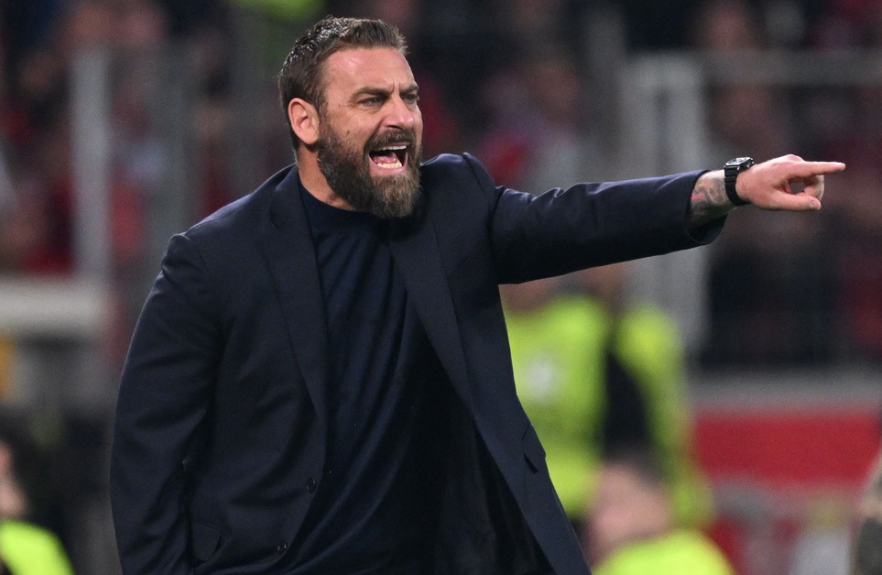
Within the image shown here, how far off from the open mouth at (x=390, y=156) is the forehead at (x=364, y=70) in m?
0.13

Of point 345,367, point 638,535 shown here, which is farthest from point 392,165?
point 638,535

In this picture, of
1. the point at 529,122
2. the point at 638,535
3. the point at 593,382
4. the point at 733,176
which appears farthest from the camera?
the point at 529,122

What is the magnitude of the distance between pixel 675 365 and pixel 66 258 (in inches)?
116

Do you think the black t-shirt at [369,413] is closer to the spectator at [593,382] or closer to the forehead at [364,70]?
the forehead at [364,70]

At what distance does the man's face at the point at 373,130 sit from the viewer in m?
3.40

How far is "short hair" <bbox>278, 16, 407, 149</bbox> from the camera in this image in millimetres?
3447

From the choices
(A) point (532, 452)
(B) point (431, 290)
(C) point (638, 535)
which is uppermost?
(B) point (431, 290)

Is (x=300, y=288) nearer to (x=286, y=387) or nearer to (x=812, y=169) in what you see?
(x=286, y=387)

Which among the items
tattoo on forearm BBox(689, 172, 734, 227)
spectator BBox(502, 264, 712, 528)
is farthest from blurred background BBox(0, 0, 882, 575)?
tattoo on forearm BBox(689, 172, 734, 227)

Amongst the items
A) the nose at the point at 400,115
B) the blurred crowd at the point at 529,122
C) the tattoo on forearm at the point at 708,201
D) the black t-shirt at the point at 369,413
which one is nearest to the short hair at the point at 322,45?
the nose at the point at 400,115

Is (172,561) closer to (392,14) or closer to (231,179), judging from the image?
(231,179)

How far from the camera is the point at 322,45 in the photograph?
3469 millimetres

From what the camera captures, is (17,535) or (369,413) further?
(17,535)

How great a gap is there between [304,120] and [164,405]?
693 mm
